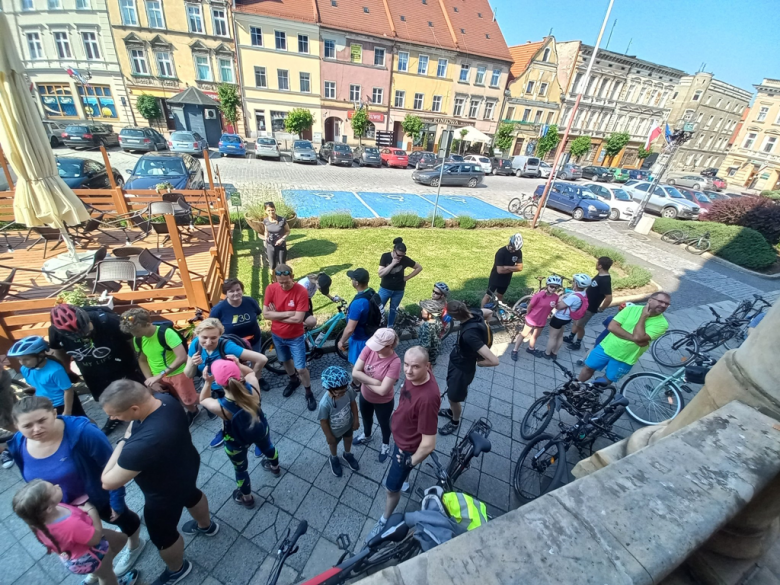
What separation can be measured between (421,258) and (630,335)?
6255 millimetres

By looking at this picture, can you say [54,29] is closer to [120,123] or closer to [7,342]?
[120,123]

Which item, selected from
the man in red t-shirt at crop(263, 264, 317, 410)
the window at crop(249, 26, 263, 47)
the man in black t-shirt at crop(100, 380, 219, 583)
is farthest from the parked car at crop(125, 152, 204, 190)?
the window at crop(249, 26, 263, 47)

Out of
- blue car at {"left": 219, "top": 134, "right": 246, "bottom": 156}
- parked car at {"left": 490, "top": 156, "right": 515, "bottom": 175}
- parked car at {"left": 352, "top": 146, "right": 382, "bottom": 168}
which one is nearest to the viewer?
blue car at {"left": 219, "top": 134, "right": 246, "bottom": 156}

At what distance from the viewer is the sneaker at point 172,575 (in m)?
2.74

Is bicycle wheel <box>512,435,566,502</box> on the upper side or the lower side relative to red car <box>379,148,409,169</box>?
lower

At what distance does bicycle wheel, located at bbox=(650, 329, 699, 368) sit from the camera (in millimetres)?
6523

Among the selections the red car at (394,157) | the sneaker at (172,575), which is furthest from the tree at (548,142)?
the sneaker at (172,575)

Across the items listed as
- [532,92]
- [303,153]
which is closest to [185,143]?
[303,153]

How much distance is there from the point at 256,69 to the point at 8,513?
113 feet

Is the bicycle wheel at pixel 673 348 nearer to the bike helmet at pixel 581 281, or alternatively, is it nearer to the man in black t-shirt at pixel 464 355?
the bike helmet at pixel 581 281

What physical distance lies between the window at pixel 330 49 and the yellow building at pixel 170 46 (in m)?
7.78

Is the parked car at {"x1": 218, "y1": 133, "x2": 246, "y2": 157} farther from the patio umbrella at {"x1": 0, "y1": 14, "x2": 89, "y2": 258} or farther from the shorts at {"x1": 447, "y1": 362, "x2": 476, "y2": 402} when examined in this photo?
the shorts at {"x1": 447, "y1": 362, "x2": 476, "y2": 402}

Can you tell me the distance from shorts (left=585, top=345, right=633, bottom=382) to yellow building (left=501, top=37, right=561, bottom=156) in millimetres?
40666

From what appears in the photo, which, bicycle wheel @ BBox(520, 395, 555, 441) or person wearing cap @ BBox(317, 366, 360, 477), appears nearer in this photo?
person wearing cap @ BBox(317, 366, 360, 477)
